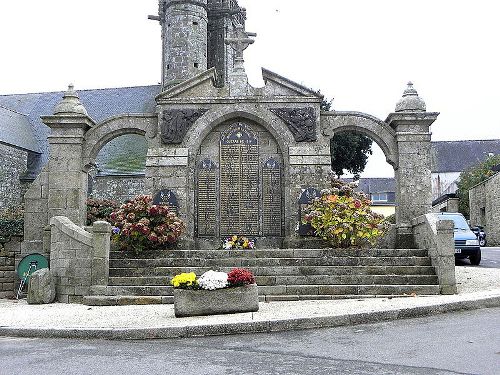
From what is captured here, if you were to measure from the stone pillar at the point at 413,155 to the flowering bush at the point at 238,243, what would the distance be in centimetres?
340

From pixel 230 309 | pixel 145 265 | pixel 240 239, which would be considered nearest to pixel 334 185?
pixel 240 239

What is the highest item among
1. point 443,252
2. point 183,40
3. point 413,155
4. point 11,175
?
point 183,40

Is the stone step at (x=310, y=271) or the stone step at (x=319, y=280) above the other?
the stone step at (x=310, y=271)

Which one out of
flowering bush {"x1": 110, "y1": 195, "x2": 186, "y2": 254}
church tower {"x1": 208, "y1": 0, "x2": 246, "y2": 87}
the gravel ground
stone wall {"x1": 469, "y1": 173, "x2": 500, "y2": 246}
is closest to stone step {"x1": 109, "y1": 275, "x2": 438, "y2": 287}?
the gravel ground

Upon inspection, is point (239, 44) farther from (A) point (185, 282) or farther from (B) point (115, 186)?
(B) point (115, 186)

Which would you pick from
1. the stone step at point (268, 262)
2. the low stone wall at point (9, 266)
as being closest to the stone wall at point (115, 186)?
the low stone wall at point (9, 266)

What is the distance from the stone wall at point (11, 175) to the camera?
30797 millimetres

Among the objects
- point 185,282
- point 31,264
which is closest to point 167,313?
point 185,282

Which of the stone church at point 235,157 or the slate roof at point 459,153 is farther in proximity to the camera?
the slate roof at point 459,153

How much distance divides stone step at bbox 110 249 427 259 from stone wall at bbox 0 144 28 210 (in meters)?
21.4

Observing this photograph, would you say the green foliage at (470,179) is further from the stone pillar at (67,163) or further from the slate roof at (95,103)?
the stone pillar at (67,163)

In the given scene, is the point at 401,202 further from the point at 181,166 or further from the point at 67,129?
the point at 67,129

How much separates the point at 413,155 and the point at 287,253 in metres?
4.04

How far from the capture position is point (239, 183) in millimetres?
13836
